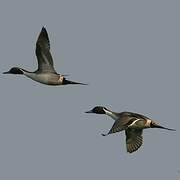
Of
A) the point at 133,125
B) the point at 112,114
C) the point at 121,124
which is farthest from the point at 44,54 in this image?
the point at 121,124

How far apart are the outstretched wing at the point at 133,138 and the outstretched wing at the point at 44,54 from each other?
129 inches

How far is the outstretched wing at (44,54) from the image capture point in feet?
69.4

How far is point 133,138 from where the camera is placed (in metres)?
20.1

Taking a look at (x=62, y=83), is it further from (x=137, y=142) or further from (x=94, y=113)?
(x=137, y=142)

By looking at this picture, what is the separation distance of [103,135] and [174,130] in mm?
2388

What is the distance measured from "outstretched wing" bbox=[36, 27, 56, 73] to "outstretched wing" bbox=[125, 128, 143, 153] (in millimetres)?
3265

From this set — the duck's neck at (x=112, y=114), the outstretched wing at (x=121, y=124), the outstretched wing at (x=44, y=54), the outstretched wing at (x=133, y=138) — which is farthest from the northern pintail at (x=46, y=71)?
the outstretched wing at (x=121, y=124)

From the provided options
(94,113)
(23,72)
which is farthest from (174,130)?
(23,72)

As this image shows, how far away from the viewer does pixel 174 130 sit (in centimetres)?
1827

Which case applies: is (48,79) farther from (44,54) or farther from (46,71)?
(44,54)

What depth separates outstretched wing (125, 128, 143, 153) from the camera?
A: 2005cm

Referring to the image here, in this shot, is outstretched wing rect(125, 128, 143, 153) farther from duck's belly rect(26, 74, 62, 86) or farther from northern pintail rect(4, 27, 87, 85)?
duck's belly rect(26, 74, 62, 86)

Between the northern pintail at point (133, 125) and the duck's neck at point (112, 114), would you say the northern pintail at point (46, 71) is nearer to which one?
the duck's neck at point (112, 114)

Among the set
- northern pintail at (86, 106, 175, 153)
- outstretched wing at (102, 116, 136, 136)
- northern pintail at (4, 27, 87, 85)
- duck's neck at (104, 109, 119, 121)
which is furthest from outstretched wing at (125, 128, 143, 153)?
northern pintail at (4, 27, 87, 85)
